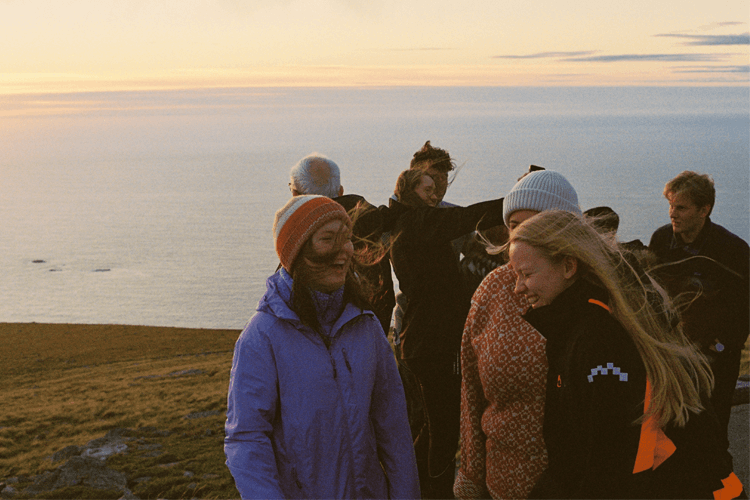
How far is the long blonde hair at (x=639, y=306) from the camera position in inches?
80.8

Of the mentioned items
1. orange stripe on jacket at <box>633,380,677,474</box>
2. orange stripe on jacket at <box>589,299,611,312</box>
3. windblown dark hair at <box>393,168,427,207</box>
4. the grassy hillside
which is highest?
windblown dark hair at <box>393,168,427,207</box>

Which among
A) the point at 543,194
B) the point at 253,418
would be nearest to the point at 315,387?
the point at 253,418

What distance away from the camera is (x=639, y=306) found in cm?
223

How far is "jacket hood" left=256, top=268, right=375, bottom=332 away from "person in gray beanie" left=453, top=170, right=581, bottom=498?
56 cm

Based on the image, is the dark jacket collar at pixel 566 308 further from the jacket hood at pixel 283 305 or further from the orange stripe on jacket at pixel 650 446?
the jacket hood at pixel 283 305

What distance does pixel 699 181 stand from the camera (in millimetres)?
4980

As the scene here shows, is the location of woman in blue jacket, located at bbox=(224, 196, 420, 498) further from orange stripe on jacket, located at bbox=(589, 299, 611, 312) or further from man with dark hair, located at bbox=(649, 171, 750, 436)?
man with dark hair, located at bbox=(649, 171, 750, 436)

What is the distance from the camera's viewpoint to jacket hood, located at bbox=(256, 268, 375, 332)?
2473 millimetres

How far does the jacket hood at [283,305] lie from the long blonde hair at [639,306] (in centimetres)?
71

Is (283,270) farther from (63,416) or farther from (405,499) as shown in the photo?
(63,416)

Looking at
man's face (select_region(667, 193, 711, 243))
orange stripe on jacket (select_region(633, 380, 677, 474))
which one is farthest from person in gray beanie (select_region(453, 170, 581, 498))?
man's face (select_region(667, 193, 711, 243))

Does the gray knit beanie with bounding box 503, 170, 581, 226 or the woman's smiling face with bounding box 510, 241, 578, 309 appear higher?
the gray knit beanie with bounding box 503, 170, 581, 226

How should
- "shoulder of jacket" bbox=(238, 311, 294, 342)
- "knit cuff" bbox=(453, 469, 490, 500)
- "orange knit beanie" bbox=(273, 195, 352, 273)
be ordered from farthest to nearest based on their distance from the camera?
"knit cuff" bbox=(453, 469, 490, 500) → "orange knit beanie" bbox=(273, 195, 352, 273) → "shoulder of jacket" bbox=(238, 311, 294, 342)

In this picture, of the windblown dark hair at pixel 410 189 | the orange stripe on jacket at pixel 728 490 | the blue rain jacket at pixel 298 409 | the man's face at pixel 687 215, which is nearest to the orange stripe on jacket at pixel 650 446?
the orange stripe on jacket at pixel 728 490
